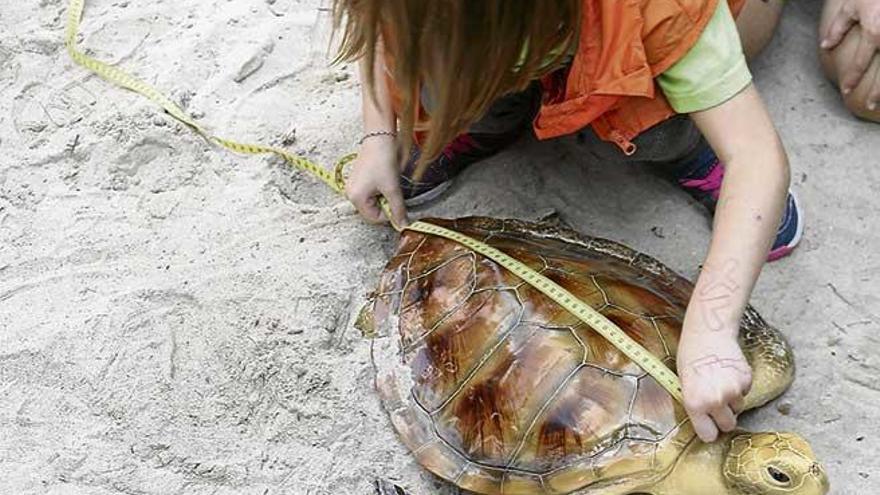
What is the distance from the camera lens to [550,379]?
4.06ft

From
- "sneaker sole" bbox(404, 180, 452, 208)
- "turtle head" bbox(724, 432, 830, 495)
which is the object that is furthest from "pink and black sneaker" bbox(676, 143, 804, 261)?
"turtle head" bbox(724, 432, 830, 495)

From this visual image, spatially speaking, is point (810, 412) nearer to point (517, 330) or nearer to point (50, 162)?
point (517, 330)

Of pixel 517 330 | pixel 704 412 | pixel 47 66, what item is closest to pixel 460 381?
pixel 517 330

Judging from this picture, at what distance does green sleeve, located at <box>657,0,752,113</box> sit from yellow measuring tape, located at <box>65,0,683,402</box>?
288 millimetres

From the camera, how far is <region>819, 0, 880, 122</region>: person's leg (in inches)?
63.9

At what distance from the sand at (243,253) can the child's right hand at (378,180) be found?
0.07 meters

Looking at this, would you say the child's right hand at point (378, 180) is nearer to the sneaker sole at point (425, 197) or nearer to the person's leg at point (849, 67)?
the sneaker sole at point (425, 197)

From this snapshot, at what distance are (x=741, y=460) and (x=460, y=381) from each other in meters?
0.35

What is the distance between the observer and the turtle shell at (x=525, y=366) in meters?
1.20

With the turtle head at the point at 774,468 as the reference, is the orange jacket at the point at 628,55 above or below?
above

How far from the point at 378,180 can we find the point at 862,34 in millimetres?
793

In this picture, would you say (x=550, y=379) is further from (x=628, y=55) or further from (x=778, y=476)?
(x=628, y=55)

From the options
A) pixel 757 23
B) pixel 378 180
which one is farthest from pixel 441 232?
pixel 757 23

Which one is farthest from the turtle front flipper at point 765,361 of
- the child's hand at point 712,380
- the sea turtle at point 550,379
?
the child's hand at point 712,380
